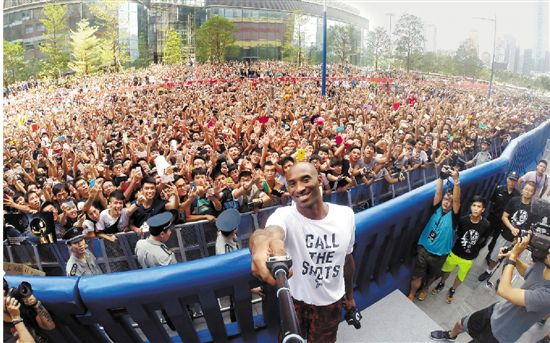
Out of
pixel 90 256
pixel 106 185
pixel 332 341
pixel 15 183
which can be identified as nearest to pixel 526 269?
pixel 332 341

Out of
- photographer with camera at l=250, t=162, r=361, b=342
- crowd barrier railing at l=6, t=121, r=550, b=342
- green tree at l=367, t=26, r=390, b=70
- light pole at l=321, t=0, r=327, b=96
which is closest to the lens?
photographer with camera at l=250, t=162, r=361, b=342

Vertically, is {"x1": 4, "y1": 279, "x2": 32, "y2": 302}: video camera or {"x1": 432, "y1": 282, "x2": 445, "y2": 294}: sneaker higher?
{"x1": 4, "y1": 279, "x2": 32, "y2": 302}: video camera

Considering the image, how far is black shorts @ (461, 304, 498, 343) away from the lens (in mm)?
2018

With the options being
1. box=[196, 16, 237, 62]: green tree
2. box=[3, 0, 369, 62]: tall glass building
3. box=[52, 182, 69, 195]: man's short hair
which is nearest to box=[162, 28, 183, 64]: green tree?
box=[3, 0, 369, 62]: tall glass building

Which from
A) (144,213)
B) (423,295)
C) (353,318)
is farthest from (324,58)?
(353,318)

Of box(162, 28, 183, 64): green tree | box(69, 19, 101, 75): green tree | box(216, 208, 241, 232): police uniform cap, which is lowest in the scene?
box(216, 208, 241, 232): police uniform cap

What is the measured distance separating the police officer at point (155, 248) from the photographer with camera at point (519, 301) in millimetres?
1928

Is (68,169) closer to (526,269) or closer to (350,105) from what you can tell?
(526,269)

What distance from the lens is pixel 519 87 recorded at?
6.65 meters

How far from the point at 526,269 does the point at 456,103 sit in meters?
7.91

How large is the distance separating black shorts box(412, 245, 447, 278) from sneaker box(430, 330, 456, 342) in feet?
1.85

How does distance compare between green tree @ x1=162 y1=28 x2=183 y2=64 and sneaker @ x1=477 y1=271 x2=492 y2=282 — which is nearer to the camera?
sneaker @ x1=477 y1=271 x2=492 y2=282

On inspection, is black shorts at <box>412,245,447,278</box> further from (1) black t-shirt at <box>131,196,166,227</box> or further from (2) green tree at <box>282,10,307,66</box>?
(2) green tree at <box>282,10,307,66</box>

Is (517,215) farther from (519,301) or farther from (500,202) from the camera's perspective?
(519,301)
